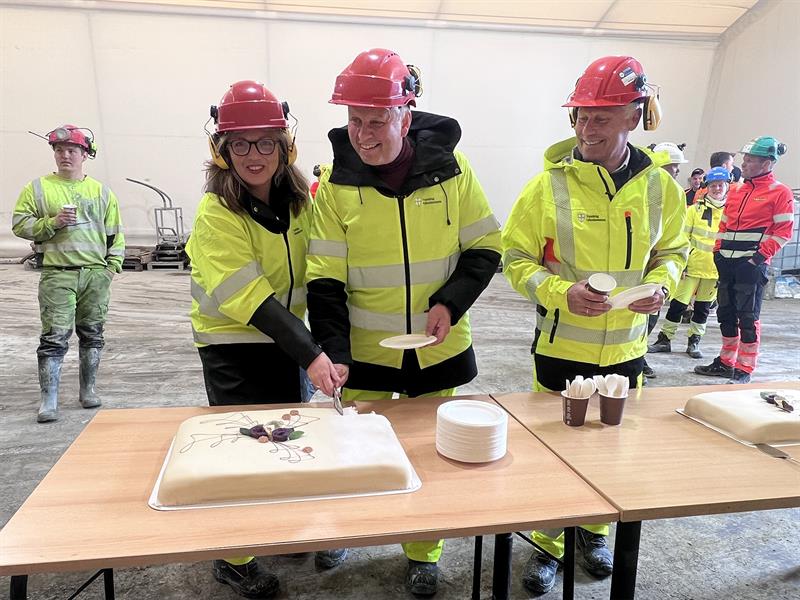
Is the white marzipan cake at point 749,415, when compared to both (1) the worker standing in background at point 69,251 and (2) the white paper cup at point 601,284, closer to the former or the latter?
(2) the white paper cup at point 601,284

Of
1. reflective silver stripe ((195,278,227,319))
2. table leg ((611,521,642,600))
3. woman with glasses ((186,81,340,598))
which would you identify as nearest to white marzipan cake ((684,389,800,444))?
table leg ((611,521,642,600))

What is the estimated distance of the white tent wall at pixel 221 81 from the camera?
9562 millimetres

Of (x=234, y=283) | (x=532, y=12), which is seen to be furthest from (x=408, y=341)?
(x=532, y=12)

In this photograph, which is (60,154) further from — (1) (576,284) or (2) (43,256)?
(1) (576,284)

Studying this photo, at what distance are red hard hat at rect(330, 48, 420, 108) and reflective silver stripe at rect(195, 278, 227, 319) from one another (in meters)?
0.80

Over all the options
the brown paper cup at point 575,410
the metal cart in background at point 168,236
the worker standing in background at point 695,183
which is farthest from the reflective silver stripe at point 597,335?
the metal cart in background at point 168,236

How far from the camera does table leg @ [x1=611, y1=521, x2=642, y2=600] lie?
1.38m

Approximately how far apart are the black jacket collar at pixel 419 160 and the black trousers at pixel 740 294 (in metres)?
→ 3.77

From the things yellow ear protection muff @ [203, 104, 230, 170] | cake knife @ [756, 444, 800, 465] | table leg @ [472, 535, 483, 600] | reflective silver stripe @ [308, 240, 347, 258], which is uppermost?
yellow ear protection muff @ [203, 104, 230, 170]

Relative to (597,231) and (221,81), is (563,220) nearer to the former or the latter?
(597,231)

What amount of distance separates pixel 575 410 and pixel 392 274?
75cm

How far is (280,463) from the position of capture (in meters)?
1.32

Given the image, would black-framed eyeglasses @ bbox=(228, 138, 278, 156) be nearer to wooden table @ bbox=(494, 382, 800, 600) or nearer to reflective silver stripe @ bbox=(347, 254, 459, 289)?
reflective silver stripe @ bbox=(347, 254, 459, 289)

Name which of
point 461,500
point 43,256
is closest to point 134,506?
point 461,500
